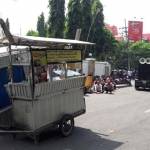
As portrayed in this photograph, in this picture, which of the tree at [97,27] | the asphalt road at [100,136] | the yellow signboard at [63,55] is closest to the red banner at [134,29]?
the tree at [97,27]

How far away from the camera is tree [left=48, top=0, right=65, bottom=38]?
1849 inches

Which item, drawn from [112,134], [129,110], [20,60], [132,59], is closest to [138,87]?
[129,110]

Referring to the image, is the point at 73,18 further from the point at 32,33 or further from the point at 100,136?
the point at 32,33

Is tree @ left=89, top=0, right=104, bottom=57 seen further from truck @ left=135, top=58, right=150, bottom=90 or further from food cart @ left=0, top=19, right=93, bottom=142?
food cart @ left=0, top=19, right=93, bottom=142

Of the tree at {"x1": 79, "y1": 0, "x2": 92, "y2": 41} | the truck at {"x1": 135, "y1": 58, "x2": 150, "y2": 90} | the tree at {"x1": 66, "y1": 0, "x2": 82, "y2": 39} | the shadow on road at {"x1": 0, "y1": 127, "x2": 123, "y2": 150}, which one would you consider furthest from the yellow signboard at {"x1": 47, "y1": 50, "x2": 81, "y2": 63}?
the tree at {"x1": 79, "y1": 0, "x2": 92, "y2": 41}

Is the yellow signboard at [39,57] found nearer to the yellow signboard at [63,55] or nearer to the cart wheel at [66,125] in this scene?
the yellow signboard at [63,55]

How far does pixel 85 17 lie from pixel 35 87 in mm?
36458

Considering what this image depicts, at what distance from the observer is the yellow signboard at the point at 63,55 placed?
436 inches

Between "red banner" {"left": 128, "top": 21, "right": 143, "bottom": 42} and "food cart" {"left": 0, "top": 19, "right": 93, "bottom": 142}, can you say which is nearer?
"food cart" {"left": 0, "top": 19, "right": 93, "bottom": 142}

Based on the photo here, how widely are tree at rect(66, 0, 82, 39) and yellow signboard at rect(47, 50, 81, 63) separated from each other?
33429 mm

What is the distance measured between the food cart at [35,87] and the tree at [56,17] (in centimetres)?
3529

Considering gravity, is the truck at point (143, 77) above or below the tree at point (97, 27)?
below

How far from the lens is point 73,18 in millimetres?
45531

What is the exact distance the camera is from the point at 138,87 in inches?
1252
